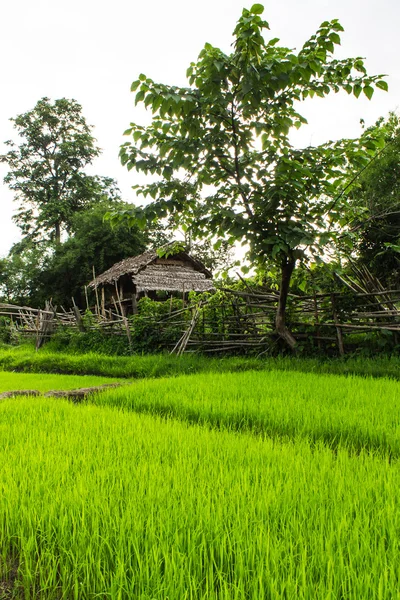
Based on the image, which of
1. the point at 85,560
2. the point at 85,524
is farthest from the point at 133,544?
the point at 85,524

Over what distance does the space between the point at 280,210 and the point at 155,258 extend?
600 inches

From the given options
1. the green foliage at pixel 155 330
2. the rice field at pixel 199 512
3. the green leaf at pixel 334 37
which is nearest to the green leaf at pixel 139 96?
the green leaf at pixel 334 37

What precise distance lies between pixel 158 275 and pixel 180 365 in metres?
11.4

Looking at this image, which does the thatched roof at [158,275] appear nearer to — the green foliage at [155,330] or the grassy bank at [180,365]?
the green foliage at [155,330]

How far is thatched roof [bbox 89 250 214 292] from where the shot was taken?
18234mm

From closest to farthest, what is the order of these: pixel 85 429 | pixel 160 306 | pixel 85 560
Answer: pixel 85 560 → pixel 85 429 → pixel 160 306

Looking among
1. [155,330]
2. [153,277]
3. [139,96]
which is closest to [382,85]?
[139,96]

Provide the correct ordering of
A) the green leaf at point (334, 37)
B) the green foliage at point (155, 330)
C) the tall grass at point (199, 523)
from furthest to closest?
1. the green foliage at point (155, 330)
2. the green leaf at point (334, 37)
3. the tall grass at point (199, 523)

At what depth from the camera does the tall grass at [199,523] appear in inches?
48.8

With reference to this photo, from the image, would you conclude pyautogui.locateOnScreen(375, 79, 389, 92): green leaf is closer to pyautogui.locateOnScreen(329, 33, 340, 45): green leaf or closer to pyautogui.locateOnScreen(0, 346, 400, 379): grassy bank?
pyautogui.locateOnScreen(329, 33, 340, 45): green leaf

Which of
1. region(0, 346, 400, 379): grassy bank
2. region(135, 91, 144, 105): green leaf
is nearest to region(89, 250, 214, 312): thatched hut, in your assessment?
region(0, 346, 400, 379): grassy bank

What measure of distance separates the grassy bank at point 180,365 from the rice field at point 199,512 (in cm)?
263

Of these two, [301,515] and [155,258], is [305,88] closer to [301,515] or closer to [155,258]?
[301,515]

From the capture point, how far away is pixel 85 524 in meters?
1.62
